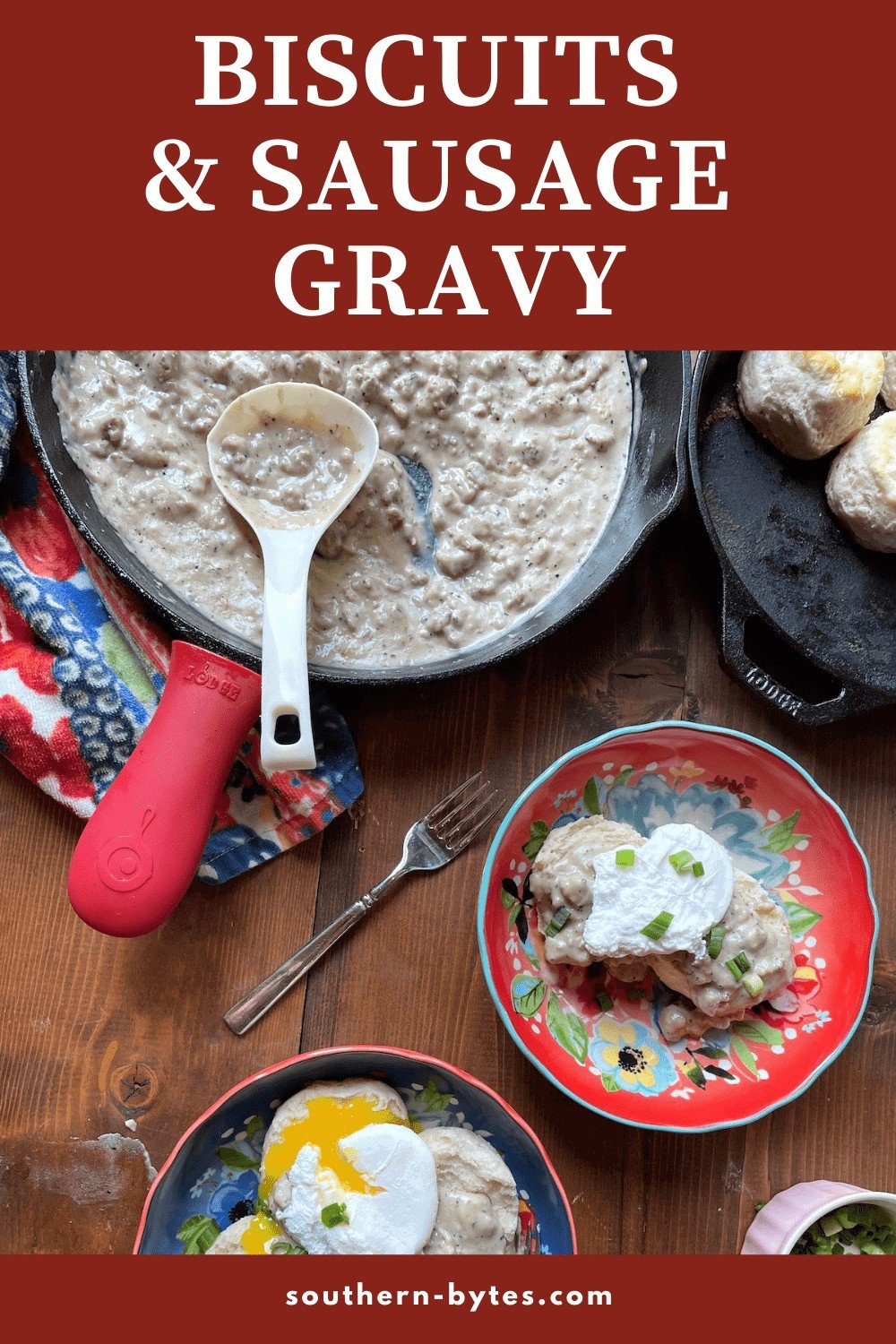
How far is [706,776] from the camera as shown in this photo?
1799mm

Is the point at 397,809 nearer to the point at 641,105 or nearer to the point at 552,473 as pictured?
the point at 552,473

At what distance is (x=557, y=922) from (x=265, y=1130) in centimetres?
55

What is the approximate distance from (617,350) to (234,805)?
0.99 metres

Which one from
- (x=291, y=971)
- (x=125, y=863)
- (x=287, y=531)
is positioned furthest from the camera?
(x=291, y=971)

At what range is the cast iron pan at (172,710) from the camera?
61.9 inches

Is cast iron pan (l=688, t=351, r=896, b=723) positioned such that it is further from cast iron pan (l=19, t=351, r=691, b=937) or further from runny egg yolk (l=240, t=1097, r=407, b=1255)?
runny egg yolk (l=240, t=1097, r=407, b=1255)

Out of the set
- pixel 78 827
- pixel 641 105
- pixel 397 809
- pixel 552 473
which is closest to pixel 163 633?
pixel 78 827

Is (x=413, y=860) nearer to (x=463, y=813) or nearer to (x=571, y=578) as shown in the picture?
(x=463, y=813)

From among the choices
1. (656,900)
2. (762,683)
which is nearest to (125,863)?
(656,900)

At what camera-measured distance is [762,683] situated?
5.73ft

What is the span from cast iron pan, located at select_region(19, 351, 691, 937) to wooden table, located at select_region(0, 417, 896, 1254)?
18 cm

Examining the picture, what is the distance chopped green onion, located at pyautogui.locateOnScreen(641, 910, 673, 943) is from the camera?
1.60 meters

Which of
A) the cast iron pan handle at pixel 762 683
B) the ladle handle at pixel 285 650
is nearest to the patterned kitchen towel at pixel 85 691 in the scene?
the ladle handle at pixel 285 650

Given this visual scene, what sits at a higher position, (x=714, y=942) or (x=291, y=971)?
(x=714, y=942)
